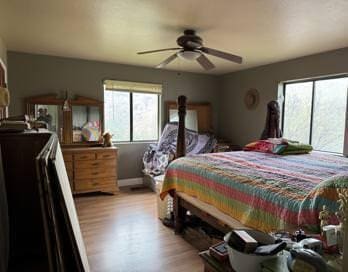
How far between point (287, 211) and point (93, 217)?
2711 millimetres

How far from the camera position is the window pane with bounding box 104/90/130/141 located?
16.0 feet

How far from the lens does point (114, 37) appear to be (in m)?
3.17

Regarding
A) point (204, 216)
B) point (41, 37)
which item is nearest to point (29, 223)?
point (204, 216)

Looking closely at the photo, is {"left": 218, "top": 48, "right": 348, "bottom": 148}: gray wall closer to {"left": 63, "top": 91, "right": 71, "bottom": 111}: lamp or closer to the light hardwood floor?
the light hardwood floor

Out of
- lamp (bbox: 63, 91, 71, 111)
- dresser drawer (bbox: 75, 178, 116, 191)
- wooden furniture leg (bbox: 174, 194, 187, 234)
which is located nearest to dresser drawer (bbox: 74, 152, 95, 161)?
dresser drawer (bbox: 75, 178, 116, 191)

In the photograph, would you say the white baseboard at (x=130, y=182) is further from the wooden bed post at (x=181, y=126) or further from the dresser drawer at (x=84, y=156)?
the wooden bed post at (x=181, y=126)

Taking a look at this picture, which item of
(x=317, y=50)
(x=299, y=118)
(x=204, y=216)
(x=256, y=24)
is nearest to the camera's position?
(x=204, y=216)

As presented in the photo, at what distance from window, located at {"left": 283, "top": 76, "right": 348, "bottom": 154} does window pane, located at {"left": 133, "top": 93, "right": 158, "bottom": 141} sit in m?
2.60

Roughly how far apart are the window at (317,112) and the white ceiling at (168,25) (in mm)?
608

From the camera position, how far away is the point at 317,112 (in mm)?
4113

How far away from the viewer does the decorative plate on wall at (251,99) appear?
5030 mm

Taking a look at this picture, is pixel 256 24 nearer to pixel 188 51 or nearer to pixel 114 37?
pixel 188 51

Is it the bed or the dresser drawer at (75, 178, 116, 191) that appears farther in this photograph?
the dresser drawer at (75, 178, 116, 191)

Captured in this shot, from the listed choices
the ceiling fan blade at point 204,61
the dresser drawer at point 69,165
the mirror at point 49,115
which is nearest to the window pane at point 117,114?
the mirror at point 49,115
